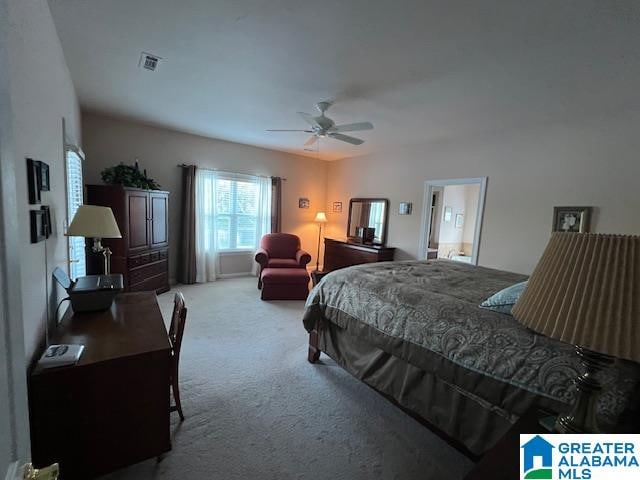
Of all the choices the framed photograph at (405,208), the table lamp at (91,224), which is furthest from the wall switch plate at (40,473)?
the framed photograph at (405,208)

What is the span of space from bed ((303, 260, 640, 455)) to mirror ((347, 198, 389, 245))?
2.75 metres

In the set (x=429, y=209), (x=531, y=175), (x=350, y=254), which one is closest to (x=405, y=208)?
(x=429, y=209)

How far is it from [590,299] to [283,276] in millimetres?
3845

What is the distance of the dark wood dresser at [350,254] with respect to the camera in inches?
198

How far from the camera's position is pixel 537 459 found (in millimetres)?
873

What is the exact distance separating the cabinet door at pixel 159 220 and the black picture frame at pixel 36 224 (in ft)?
9.32

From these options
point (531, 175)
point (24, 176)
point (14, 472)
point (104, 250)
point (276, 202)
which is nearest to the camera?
point (14, 472)

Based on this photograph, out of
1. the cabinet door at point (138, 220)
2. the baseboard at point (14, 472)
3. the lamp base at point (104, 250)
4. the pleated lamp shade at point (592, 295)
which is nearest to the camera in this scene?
the baseboard at point (14, 472)

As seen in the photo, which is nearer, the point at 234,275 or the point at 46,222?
the point at 46,222

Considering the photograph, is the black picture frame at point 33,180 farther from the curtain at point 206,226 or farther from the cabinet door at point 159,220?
the curtain at point 206,226

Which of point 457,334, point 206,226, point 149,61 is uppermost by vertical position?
point 149,61

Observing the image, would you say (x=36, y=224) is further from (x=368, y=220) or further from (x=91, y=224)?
(x=368, y=220)

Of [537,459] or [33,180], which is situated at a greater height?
[33,180]

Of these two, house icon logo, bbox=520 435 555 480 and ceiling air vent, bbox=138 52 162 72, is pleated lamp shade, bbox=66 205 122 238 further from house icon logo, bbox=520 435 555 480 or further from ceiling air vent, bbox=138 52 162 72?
house icon logo, bbox=520 435 555 480
